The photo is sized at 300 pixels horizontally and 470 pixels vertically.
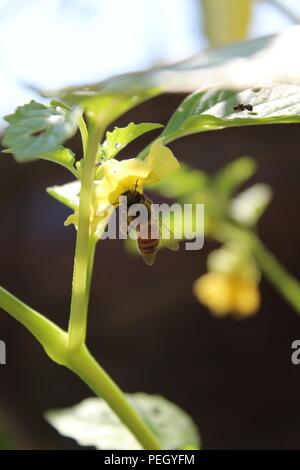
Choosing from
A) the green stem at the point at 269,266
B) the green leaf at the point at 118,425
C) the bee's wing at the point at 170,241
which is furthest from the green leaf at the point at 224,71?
the green stem at the point at 269,266

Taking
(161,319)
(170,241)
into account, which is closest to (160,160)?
(170,241)

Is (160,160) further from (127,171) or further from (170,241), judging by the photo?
(170,241)

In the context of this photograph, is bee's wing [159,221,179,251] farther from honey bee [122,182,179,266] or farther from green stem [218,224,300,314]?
green stem [218,224,300,314]

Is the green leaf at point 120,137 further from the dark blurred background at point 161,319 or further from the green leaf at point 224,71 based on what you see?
the dark blurred background at point 161,319

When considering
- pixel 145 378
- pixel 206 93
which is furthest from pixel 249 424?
pixel 206 93

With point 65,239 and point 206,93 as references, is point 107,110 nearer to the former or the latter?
point 206,93
